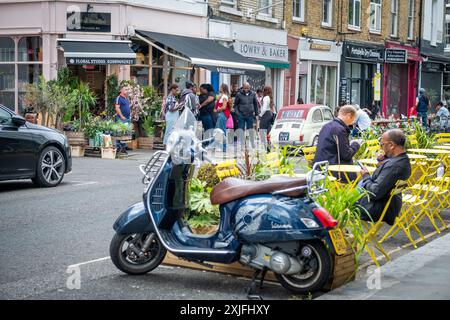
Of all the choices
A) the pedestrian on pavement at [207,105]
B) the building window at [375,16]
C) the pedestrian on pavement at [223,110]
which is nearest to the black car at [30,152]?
the pedestrian on pavement at [207,105]

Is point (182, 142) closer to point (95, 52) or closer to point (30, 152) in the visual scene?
point (30, 152)

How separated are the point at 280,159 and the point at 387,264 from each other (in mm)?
1970

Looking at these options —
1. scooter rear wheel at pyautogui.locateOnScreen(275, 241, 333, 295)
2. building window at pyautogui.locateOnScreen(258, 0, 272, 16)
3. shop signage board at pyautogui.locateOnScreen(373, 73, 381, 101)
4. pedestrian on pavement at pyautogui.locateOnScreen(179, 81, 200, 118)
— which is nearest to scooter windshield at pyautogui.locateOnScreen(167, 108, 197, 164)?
scooter rear wheel at pyautogui.locateOnScreen(275, 241, 333, 295)

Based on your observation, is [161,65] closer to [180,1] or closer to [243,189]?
[180,1]

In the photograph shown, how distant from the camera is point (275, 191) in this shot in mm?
6695

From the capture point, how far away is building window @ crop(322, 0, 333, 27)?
34.5 metres

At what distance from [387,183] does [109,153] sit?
11.9m

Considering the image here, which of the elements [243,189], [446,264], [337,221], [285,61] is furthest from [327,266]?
[285,61]

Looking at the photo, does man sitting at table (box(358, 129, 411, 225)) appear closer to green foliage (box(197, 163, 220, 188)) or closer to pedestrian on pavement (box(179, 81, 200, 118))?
green foliage (box(197, 163, 220, 188))

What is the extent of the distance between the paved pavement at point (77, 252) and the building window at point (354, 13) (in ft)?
80.8

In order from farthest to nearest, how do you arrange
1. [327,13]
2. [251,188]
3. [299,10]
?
[327,13] < [299,10] < [251,188]

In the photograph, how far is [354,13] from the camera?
37062 millimetres

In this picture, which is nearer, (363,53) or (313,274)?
(313,274)

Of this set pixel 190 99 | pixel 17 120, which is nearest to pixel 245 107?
pixel 190 99
